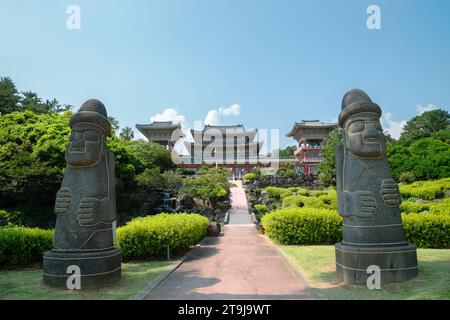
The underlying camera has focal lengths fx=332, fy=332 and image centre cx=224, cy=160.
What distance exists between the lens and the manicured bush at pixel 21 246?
28.0 ft

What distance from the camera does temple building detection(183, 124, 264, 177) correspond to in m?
48.0

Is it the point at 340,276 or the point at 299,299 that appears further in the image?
the point at 340,276

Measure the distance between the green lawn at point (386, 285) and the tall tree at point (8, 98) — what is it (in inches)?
1188

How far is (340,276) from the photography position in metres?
6.95

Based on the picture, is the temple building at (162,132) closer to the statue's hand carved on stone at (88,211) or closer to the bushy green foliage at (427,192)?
the bushy green foliage at (427,192)

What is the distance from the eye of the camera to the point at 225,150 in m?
49.1

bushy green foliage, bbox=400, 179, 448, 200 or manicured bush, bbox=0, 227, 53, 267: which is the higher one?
bushy green foliage, bbox=400, 179, 448, 200

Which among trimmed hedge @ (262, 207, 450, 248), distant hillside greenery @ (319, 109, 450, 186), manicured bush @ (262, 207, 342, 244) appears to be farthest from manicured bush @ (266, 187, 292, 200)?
manicured bush @ (262, 207, 342, 244)

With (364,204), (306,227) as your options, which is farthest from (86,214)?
(306,227)

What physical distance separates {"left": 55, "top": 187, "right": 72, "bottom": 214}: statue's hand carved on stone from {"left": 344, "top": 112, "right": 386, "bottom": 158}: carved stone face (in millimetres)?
6135

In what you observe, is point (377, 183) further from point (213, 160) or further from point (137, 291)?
point (213, 160)

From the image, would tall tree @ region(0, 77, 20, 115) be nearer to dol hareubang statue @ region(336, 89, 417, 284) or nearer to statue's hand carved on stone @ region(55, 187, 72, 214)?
statue's hand carved on stone @ region(55, 187, 72, 214)
